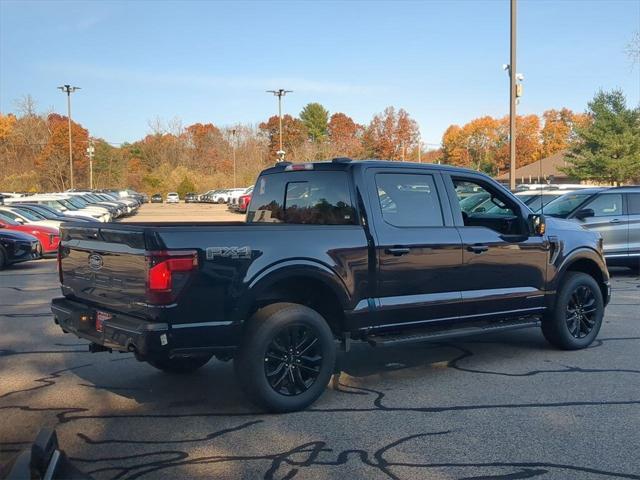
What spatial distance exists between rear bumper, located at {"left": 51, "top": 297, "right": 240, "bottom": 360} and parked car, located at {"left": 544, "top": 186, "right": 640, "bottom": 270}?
9.70 meters

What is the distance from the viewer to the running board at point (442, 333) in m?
5.53

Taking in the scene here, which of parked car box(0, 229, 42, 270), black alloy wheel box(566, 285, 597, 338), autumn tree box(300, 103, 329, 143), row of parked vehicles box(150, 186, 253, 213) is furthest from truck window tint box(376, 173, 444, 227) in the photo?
autumn tree box(300, 103, 329, 143)

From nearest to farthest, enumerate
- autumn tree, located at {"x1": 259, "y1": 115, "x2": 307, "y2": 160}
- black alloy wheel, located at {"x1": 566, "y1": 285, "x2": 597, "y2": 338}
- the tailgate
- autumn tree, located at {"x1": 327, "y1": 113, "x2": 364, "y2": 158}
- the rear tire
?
1. the tailgate
2. the rear tire
3. black alloy wheel, located at {"x1": 566, "y1": 285, "x2": 597, "y2": 338}
4. autumn tree, located at {"x1": 327, "y1": 113, "x2": 364, "y2": 158}
5. autumn tree, located at {"x1": 259, "y1": 115, "x2": 307, "y2": 160}

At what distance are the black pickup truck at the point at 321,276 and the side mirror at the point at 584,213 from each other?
5.54m

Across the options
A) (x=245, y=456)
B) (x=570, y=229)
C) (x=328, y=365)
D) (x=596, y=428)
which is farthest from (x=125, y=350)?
(x=570, y=229)

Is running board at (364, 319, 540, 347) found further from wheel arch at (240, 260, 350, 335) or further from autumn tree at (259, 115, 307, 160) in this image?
autumn tree at (259, 115, 307, 160)

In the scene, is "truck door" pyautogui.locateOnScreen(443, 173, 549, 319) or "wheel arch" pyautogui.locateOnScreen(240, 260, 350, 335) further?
"truck door" pyautogui.locateOnScreen(443, 173, 549, 319)

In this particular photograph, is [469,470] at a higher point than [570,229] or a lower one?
lower

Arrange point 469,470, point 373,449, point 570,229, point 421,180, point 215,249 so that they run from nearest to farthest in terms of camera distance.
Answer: point 469,470
point 373,449
point 215,249
point 421,180
point 570,229

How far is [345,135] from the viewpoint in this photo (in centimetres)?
8575

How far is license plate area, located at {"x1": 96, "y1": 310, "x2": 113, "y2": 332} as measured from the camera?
4.90m

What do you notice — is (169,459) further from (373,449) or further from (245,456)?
(373,449)

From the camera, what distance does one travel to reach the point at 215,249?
185 inches

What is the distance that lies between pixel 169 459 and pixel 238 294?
1248mm
